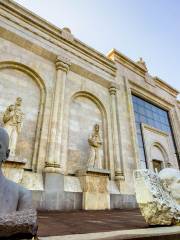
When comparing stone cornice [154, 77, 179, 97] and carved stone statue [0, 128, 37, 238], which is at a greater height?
stone cornice [154, 77, 179, 97]

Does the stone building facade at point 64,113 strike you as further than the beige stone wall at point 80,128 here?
No

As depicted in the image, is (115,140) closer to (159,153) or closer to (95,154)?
(95,154)

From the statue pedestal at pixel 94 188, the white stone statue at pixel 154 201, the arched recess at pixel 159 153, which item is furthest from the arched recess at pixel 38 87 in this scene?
the arched recess at pixel 159 153

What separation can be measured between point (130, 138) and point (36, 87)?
5.77 metres

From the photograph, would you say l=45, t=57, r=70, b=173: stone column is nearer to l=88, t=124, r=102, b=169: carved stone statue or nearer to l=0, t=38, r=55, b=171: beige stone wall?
l=0, t=38, r=55, b=171: beige stone wall

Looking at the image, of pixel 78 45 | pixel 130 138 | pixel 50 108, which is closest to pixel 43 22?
pixel 78 45

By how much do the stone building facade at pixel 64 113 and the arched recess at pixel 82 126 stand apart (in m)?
0.04

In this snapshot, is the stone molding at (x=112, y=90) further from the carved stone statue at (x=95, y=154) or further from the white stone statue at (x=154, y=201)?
the white stone statue at (x=154, y=201)

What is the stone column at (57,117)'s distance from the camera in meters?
6.67

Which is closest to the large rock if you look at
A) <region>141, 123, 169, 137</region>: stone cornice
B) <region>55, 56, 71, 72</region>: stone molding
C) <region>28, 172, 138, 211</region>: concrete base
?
<region>28, 172, 138, 211</region>: concrete base

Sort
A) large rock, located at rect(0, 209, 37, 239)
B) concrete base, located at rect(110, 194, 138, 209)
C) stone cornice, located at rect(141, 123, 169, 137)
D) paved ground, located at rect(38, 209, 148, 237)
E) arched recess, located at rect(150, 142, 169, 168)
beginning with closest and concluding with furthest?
large rock, located at rect(0, 209, 37, 239), paved ground, located at rect(38, 209, 148, 237), concrete base, located at rect(110, 194, 138, 209), arched recess, located at rect(150, 142, 169, 168), stone cornice, located at rect(141, 123, 169, 137)

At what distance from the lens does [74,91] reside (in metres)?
9.16

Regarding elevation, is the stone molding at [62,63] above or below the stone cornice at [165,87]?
below

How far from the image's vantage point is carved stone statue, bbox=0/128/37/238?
3.42 feet
